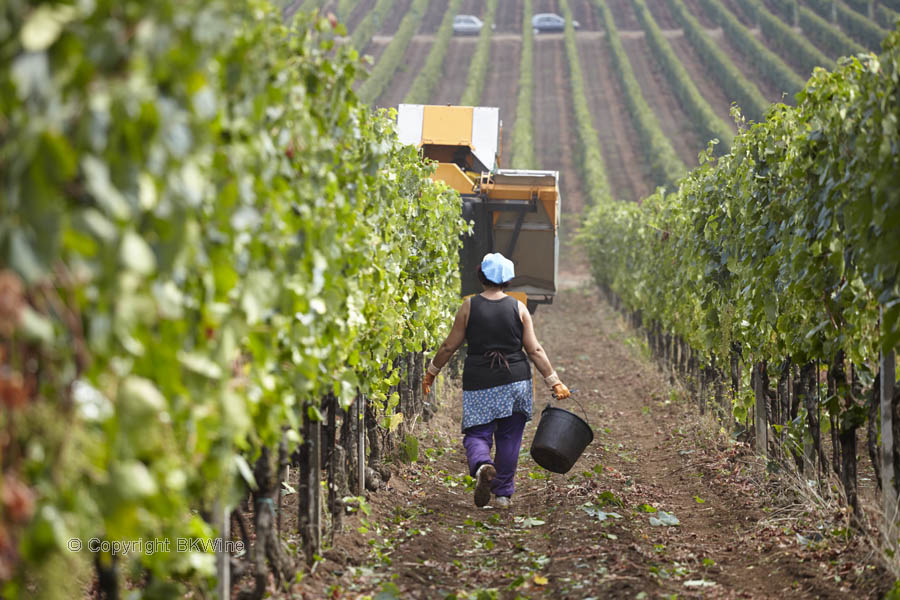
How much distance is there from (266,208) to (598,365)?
39.2 ft

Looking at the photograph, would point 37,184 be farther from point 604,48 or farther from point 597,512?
point 604,48

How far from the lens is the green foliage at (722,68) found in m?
45.2

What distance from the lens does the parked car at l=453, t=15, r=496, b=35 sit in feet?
218

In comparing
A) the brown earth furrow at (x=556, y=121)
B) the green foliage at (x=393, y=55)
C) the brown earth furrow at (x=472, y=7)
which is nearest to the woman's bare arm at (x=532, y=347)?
the brown earth furrow at (x=556, y=121)

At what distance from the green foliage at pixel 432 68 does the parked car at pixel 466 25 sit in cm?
43

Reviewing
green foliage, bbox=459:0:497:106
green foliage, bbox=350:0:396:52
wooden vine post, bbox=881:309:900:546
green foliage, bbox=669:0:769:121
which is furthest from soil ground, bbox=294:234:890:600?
green foliage, bbox=350:0:396:52

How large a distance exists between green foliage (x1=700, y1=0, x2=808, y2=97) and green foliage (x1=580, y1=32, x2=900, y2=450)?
36568 mm

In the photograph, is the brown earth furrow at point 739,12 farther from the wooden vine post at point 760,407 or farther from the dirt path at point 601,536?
the wooden vine post at point 760,407

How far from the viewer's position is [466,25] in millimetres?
67000

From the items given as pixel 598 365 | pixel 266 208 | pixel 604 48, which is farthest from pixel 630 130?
pixel 266 208

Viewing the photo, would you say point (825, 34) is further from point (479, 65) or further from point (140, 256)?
point (140, 256)

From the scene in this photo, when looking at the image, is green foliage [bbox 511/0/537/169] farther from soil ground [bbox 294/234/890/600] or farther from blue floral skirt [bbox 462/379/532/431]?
blue floral skirt [bbox 462/379/532/431]

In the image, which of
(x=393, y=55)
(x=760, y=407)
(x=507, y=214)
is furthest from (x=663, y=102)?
(x=760, y=407)

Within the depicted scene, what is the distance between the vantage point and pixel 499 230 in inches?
482
